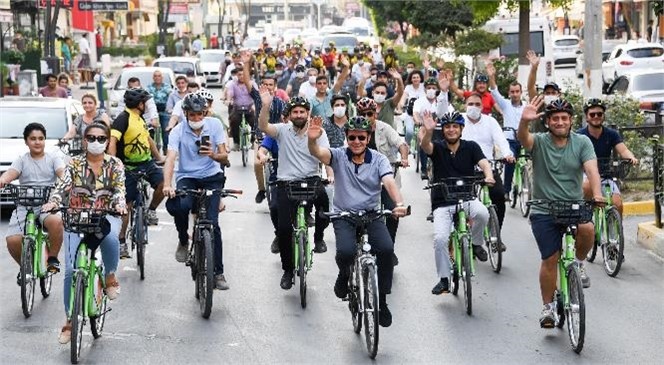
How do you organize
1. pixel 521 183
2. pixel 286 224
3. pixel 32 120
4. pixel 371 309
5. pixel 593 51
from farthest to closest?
pixel 593 51 < pixel 32 120 < pixel 521 183 < pixel 286 224 < pixel 371 309

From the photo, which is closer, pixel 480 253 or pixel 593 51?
pixel 480 253

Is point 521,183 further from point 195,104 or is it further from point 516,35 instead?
point 516,35

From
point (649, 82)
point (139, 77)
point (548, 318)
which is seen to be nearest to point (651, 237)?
point (548, 318)

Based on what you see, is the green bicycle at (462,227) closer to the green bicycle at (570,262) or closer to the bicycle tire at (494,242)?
the green bicycle at (570,262)

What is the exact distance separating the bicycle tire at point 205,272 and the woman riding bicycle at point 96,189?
79 cm

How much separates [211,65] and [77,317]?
4170 cm

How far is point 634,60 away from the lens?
4447 cm

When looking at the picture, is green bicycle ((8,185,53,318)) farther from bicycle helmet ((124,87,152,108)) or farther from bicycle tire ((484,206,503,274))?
bicycle tire ((484,206,503,274))

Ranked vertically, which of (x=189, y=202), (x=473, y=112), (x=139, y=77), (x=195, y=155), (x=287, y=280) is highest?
(x=473, y=112)

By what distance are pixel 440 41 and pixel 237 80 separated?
84.7 feet

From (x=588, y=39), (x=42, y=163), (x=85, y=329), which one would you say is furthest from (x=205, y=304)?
(x=588, y=39)

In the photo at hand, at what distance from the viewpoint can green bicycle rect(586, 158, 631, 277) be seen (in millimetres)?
13125

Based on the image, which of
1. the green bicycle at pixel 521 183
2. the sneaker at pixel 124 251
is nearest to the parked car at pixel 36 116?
the sneaker at pixel 124 251

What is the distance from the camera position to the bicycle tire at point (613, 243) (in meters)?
13.1
